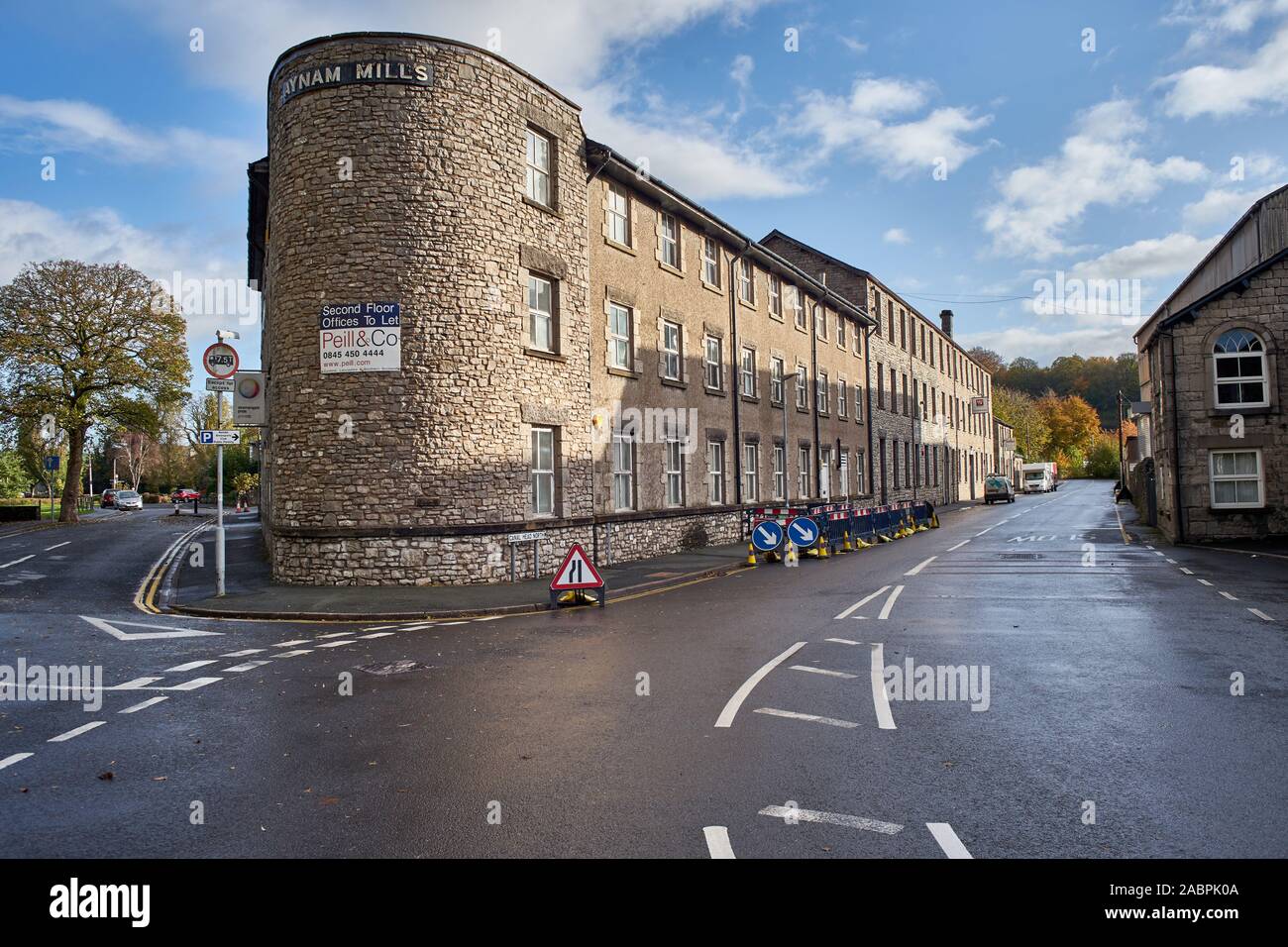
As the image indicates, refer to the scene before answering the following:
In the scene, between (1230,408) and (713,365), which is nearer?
(1230,408)

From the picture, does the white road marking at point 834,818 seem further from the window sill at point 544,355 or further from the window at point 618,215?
the window at point 618,215

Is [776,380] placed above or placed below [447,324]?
above

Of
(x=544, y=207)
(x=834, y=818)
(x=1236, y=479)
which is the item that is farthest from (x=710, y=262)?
(x=834, y=818)

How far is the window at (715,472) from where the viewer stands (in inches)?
1035

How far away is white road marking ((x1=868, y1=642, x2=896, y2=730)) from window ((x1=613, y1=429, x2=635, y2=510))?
40.8 feet

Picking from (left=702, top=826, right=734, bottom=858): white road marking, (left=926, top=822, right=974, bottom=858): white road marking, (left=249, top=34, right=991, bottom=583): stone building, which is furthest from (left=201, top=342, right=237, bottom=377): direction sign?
(left=926, top=822, right=974, bottom=858): white road marking

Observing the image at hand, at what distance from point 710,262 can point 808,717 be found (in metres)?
22.6

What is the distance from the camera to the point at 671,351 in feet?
81.0

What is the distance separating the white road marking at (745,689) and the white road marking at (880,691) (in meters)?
0.91

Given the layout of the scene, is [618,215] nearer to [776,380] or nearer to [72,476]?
[776,380]

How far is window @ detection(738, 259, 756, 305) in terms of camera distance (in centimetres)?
2942

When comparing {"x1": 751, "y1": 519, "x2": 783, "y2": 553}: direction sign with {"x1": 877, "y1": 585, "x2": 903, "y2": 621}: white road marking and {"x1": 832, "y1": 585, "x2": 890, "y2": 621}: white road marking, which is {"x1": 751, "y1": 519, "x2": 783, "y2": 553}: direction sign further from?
{"x1": 877, "y1": 585, "x2": 903, "y2": 621}: white road marking
